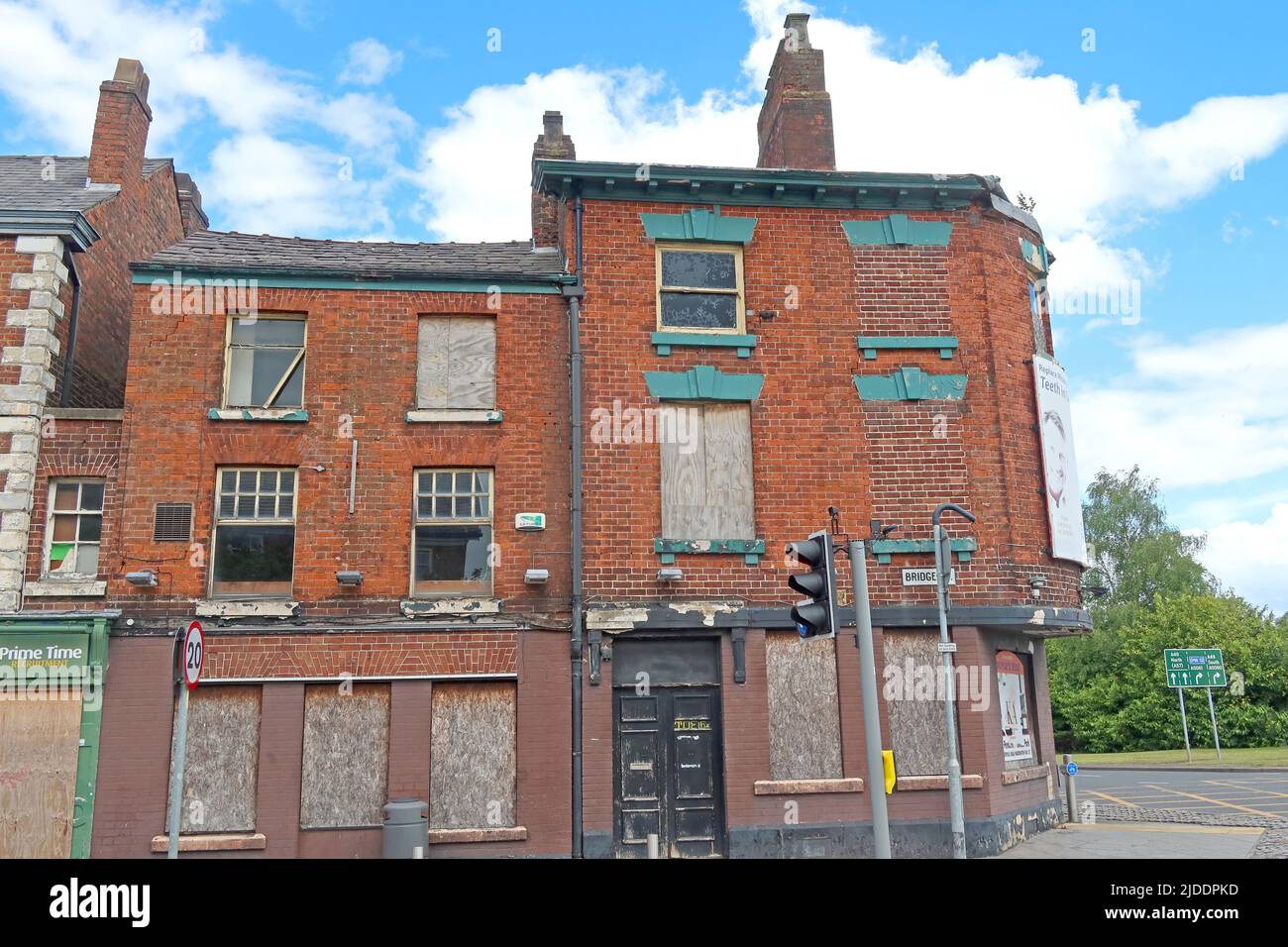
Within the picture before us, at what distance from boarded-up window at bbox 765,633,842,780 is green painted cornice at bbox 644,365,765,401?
147 inches

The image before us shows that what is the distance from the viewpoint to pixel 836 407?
15922mm

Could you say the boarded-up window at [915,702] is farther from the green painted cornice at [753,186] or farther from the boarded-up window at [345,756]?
the boarded-up window at [345,756]

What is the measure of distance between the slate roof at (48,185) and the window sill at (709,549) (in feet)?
34.2

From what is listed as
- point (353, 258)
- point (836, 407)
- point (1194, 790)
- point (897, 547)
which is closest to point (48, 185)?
point (353, 258)

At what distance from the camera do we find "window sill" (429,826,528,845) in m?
13.9

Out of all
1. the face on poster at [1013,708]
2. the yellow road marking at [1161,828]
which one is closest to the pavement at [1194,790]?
the yellow road marking at [1161,828]

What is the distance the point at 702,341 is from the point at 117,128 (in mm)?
11108

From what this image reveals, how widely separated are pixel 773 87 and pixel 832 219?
4351 mm

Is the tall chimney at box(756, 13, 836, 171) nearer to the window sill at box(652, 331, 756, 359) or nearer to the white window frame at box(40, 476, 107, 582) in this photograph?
the window sill at box(652, 331, 756, 359)

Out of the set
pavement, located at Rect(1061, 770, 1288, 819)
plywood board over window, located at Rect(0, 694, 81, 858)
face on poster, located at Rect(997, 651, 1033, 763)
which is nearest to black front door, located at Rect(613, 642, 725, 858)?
face on poster, located at Rect(997, 651, 1033, 763)

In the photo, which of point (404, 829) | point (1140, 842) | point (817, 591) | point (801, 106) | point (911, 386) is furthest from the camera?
point (801, 106)

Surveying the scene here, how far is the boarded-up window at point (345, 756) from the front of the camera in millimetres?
14070

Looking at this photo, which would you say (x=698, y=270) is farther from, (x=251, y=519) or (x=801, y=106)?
(x=251, y=519)
